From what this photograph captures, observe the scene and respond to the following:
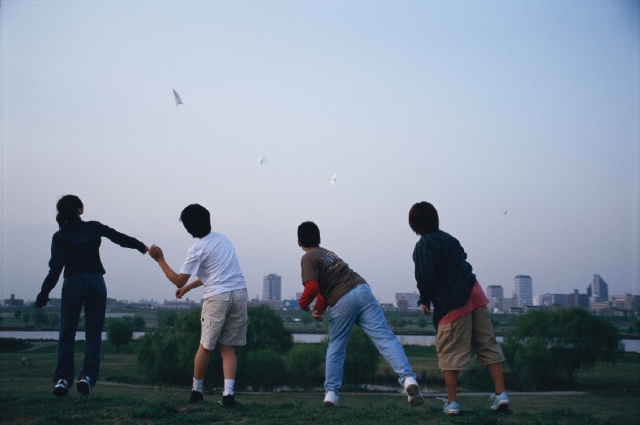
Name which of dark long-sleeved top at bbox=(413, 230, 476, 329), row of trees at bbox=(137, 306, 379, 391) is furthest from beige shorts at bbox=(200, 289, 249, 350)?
row of trees at bbox=(137, 306, 379, 391)

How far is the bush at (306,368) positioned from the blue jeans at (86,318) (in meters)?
50.5

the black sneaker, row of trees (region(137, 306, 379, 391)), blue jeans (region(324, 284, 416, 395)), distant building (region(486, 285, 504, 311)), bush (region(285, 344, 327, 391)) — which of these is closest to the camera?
the black sneaker

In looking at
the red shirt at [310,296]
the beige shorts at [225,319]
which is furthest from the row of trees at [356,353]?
the red shirt at [310,296]

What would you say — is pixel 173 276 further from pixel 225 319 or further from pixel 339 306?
pixel 339 306

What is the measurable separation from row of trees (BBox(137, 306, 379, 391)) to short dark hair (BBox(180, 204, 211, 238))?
48.7m

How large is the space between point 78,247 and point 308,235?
9.15 ft

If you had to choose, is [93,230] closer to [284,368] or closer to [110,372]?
[284,368]

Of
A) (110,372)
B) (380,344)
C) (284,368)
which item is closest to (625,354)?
(284,368)

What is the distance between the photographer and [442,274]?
18.2 ft

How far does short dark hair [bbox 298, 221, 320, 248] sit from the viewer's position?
6.41m

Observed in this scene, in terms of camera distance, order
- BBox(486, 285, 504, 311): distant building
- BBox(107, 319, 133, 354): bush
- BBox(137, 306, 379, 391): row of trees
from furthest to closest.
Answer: BBox(486, 285, 504, 311): distant building < BBox(107, 319, 133, 354): bush < BBox(137, 306, 379, 391): row of trees

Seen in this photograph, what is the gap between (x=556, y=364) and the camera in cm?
5866

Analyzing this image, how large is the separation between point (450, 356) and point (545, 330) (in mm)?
63552

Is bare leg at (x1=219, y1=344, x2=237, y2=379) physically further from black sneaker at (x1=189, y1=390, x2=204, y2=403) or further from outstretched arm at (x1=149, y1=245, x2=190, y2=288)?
outstretched arm at (x1=149, y1=245, x2=190, y2=288)
